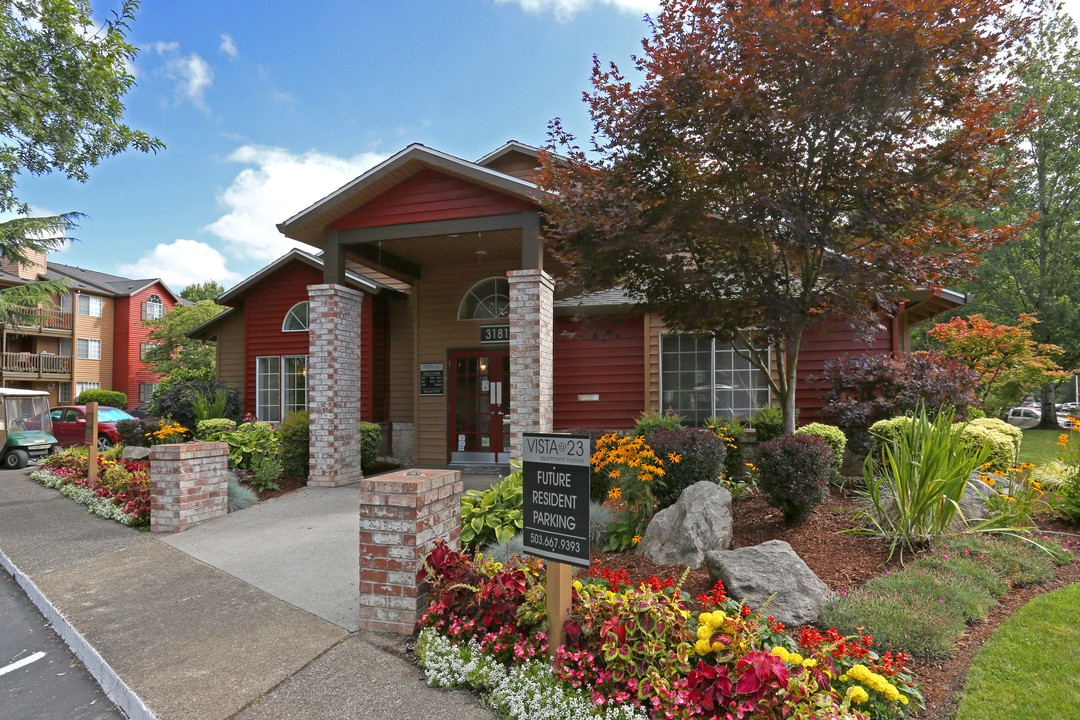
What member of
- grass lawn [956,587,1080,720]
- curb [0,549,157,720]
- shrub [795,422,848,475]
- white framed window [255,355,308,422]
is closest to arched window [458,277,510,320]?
white framed window [255,355,308,422]

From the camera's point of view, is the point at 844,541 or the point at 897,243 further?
the point at 897,243

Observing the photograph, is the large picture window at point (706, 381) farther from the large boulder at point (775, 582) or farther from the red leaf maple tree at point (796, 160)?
the large boulder at point (775, 582)

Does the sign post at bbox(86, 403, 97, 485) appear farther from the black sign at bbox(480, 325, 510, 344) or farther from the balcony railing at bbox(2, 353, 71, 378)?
the balcony railing at bbox(2, 353, 71, 378)

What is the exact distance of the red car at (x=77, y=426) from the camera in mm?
16547

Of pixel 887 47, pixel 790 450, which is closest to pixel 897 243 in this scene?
pixel 887 47

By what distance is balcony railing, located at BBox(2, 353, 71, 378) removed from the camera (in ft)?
84.3

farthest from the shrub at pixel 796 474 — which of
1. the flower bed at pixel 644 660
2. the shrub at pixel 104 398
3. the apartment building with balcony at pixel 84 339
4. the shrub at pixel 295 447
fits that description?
the shrub at pixel 104 398

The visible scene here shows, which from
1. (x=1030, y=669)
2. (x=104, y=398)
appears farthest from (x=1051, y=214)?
(x=104, y=398)

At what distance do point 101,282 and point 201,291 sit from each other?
1402 cm

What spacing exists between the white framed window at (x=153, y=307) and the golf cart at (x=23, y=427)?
18.5 metres

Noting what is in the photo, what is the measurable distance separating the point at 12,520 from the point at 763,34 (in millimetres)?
10530

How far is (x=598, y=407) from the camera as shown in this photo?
36.2 ft

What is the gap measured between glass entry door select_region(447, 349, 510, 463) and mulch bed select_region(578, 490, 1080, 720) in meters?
6.00

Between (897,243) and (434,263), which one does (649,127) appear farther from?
(434,263)
